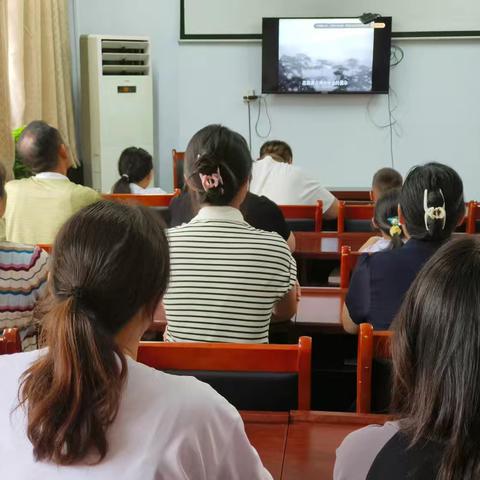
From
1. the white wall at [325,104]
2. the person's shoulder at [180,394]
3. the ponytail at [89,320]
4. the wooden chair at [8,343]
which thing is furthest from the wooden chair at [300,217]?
the white wall at [325,104]

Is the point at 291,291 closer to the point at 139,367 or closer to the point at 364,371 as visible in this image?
the point at 364,371

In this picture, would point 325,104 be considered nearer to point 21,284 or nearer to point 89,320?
point 21,284

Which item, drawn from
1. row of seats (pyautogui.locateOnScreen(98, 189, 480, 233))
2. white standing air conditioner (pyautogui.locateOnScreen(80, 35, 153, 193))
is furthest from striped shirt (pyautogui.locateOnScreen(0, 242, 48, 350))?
white standing air conditioner (pyautogui.locateOnScreen(80, 35, 153, 193))

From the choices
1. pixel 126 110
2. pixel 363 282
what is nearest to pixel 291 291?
pixel 363 282

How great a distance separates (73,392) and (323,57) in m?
6.52

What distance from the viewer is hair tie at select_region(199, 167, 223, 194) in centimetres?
216

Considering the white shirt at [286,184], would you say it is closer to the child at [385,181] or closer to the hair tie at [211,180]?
the child at [385,181]

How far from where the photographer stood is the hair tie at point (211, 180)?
2.16 meters

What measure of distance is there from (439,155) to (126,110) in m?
3.22

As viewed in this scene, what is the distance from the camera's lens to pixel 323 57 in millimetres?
7059

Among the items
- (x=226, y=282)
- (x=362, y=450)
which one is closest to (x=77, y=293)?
(x=362, y=450)

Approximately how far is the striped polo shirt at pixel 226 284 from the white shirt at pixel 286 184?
2552 millimetres

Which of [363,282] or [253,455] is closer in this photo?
[253,455]

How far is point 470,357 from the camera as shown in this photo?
87 cm
